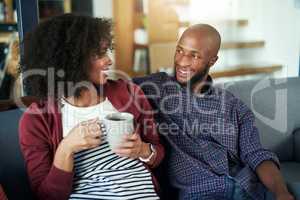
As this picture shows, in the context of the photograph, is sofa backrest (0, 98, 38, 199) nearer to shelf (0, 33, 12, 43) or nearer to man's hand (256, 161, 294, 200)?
man's hand (256, 161, 294, 200)

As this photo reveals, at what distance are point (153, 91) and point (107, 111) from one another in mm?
259

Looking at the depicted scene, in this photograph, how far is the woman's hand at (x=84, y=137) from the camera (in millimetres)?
954

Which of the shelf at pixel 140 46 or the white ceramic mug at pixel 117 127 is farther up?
the shelf at pixel 140 46

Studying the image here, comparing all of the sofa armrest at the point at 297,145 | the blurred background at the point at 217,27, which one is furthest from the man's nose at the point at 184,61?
the blurred background at the point at 217,27

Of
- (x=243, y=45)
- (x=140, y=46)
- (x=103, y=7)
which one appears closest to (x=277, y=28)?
(x=243, y=45)

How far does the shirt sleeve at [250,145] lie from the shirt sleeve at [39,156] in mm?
612

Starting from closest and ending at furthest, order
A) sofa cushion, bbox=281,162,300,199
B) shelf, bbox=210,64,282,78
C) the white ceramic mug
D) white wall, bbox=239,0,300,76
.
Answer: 1. the white ceramic mug
2. sofa cushion, bbox=281,162,300,199
3. white wall, bbox=239,0,300,76
4. shelf, bbox=210,64,282,78

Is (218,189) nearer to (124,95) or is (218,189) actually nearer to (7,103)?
(124,95)

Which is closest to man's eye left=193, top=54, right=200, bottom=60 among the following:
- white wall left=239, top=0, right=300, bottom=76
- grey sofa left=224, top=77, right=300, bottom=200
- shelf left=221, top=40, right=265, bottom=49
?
grey sofa left=224, top=77, right=300, bottom=200

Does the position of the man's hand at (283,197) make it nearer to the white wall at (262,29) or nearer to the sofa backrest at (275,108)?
the sofa backrest at (275,108)

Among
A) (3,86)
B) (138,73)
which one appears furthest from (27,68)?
(138,73)

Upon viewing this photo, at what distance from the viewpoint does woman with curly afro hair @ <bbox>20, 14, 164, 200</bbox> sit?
1.04m

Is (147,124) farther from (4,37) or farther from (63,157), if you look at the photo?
(4,37)

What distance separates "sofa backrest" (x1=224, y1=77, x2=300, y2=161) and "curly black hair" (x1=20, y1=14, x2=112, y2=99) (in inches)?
30.4
